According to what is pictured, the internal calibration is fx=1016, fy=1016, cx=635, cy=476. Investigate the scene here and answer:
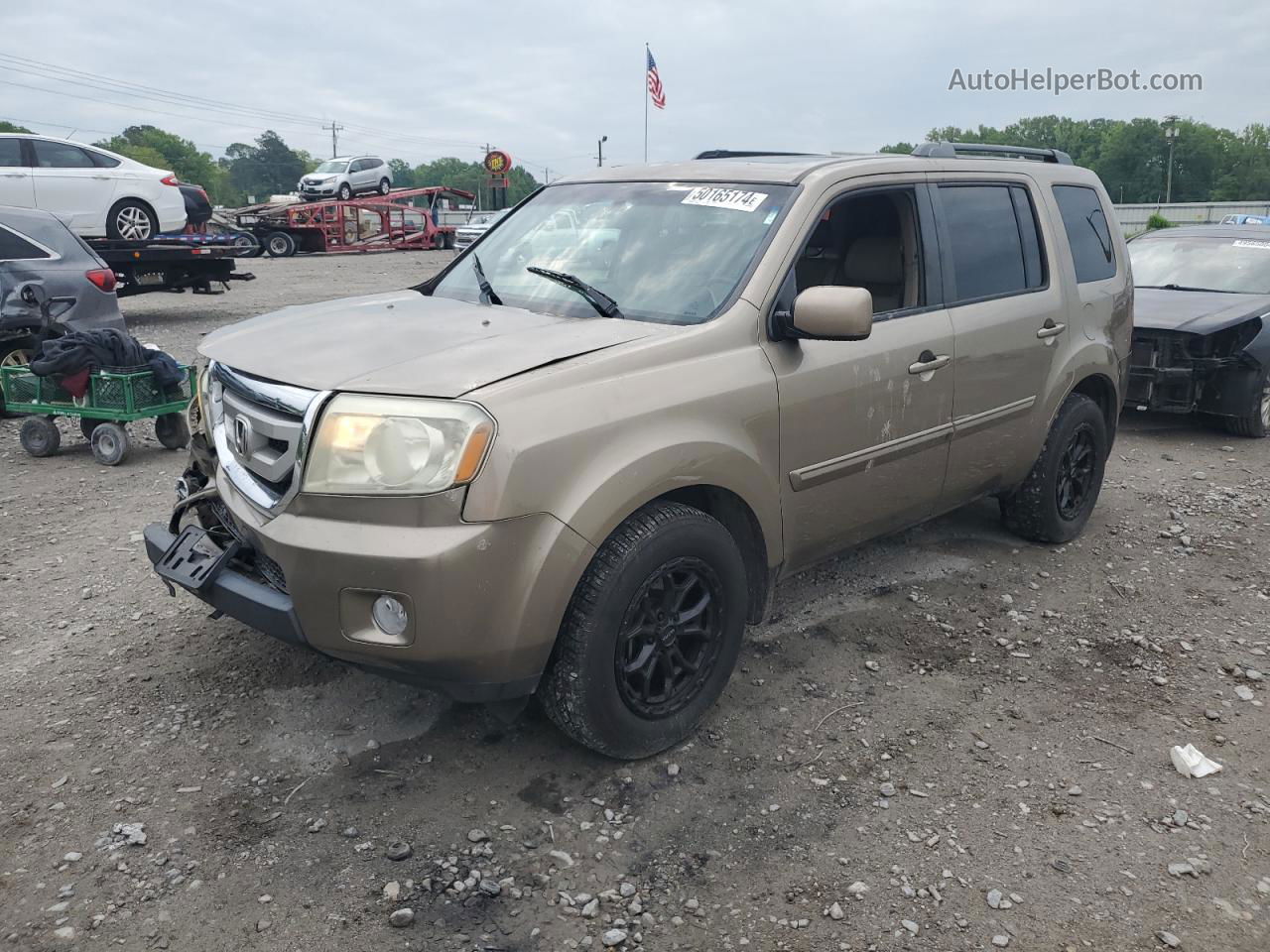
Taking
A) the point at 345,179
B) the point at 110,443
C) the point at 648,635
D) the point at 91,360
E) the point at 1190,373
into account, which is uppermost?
the point at 345,179

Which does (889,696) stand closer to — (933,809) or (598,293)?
(933,809)

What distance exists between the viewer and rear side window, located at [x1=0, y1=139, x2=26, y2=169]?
538 inches

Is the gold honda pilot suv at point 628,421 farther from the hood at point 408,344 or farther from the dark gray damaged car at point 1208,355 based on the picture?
the dark gray damaged car at point 1208,355

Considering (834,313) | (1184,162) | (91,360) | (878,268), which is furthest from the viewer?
(1184,162)

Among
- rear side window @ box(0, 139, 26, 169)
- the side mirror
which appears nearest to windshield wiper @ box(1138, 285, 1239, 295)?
the side mirror

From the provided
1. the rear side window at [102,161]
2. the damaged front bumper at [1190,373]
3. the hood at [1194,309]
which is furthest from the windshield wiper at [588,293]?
the rear side window at [102,161]

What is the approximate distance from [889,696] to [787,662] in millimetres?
420

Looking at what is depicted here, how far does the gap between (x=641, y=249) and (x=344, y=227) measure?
28654mm

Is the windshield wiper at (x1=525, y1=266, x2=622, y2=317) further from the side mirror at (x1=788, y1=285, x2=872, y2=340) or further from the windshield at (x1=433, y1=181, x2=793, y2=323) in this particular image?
the side mirror at (x1=788, y1=285, x2=872, y2=340)

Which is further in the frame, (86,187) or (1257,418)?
(86,187)

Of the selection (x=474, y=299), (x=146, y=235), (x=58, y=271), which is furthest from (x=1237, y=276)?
(x=146, y=235)

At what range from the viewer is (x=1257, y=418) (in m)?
7.88

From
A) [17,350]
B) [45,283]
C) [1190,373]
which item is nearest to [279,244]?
[45,283]

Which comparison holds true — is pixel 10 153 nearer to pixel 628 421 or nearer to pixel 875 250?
pixel 875 250
